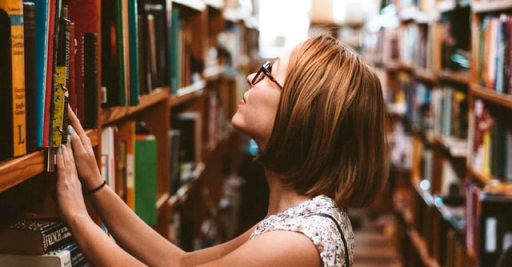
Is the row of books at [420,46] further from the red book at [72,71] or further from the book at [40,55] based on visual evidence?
the book at [40,55]

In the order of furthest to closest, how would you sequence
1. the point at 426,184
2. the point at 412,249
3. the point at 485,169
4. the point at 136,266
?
the point at 412,249 < the point at 426,184 < the point at 485,169 < the point at 136,266

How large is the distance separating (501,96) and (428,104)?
7.17ft

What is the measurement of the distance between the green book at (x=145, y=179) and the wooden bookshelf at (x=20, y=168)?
0.88 m

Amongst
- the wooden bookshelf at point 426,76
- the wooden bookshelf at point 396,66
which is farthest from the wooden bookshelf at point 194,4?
the wooden bookshelf at point 396,66

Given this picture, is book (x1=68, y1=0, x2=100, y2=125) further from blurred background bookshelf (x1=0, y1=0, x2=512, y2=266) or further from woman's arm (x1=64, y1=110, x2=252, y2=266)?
woman's arm (x1=64, y1=110, x2=252, y2=266)

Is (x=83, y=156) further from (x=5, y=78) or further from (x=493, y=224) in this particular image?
(x=493, y=224)

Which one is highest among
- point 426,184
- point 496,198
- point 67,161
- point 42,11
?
point 42,11

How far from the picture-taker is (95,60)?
155 centimetres

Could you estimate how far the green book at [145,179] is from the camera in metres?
2.16

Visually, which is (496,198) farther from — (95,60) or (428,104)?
(428,104)

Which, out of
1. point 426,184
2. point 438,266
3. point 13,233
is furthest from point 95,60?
point 426,184

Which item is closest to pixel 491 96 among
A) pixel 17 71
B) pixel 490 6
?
pixel 490 6

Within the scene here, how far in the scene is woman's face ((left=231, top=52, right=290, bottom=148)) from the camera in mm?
1543

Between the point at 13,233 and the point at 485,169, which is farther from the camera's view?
the point at 485,169
